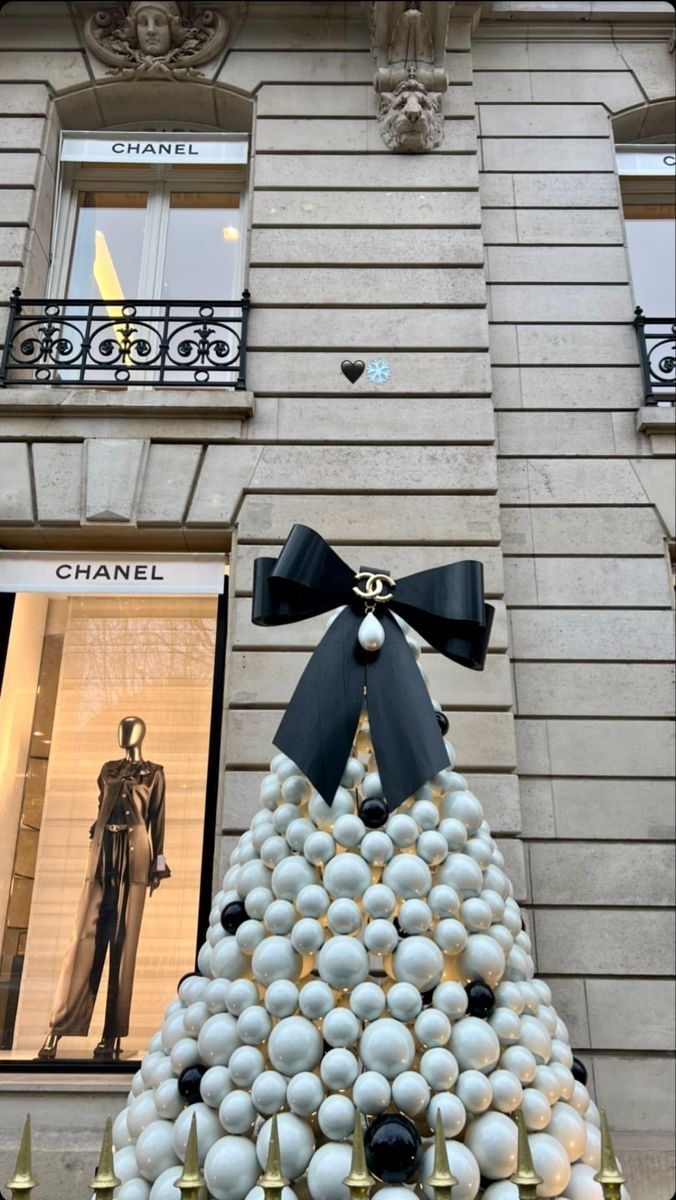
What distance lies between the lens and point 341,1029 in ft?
8.36

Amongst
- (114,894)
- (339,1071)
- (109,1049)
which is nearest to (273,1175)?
(339,1071)

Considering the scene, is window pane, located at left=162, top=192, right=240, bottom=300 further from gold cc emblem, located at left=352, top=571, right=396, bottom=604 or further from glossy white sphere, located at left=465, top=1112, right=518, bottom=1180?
glossy white sphere, located at left=465, top=1112, right=518, bottom=1180

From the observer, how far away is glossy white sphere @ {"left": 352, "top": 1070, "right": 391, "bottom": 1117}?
7.93ft

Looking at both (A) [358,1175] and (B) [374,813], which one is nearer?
(A) [358,1175]

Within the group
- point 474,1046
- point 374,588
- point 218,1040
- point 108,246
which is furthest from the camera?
point 108,246

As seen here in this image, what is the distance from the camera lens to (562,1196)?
253 cm

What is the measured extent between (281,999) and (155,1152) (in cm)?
66

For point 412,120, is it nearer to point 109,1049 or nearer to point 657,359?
point 657,359

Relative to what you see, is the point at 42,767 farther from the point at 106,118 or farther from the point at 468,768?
the point at 106,118

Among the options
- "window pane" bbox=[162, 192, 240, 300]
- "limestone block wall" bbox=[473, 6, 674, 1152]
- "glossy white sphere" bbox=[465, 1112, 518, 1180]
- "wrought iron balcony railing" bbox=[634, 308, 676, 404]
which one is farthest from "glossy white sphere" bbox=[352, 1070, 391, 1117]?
"window pane" bbox=[162, 192, 240, 300]

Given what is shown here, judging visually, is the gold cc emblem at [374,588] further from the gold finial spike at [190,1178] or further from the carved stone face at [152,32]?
the carved stone face at [152,32]

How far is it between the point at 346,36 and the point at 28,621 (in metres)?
6.89

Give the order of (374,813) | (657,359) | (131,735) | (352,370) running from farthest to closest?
1. (657,359)
2. (352,370)
3. (131,735)
4. (374,813)

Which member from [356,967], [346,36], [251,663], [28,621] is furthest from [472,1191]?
[346,36]
